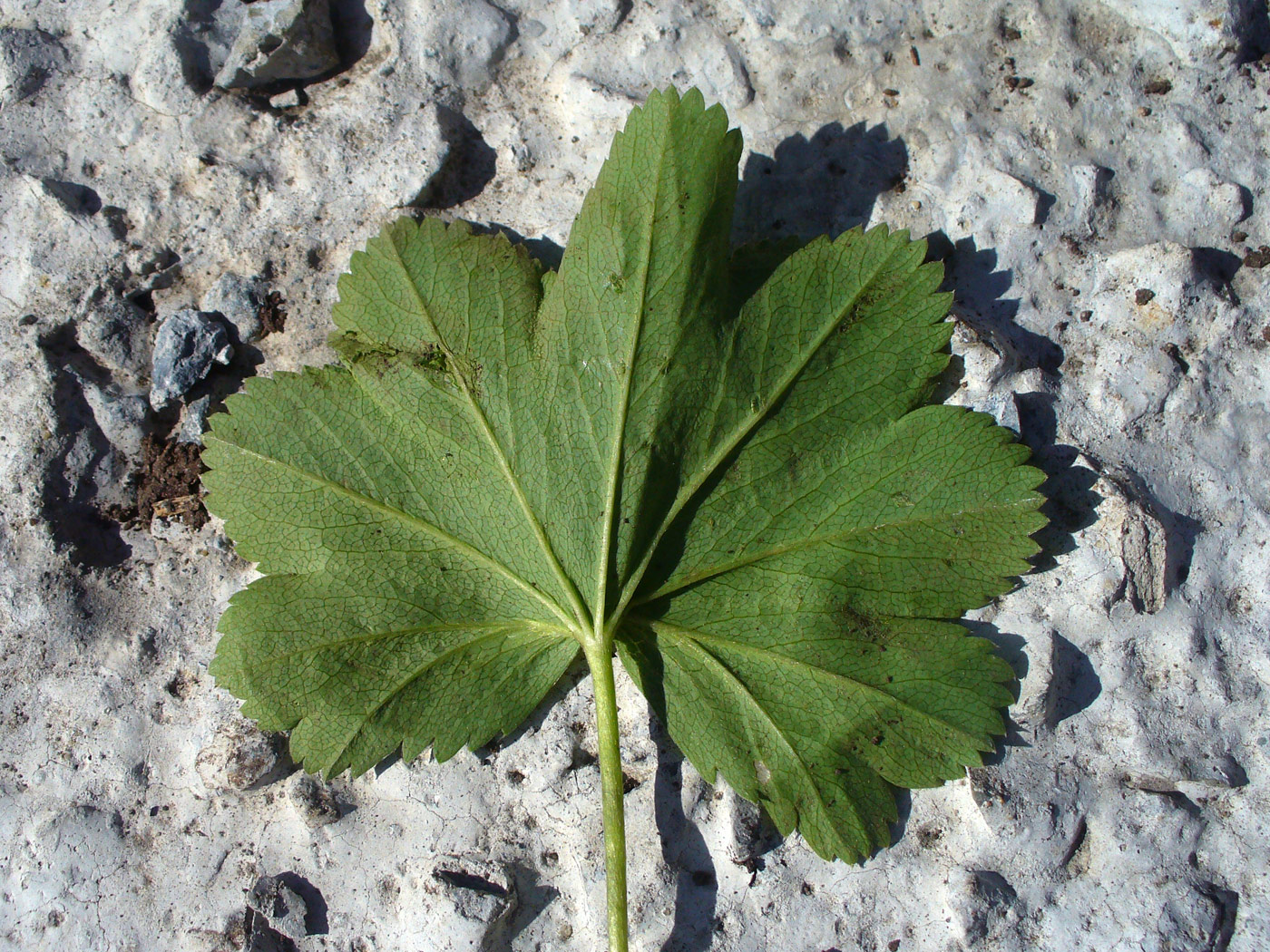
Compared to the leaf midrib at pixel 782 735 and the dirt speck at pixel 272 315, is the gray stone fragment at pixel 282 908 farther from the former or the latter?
the dirt speck at pixel 272 315

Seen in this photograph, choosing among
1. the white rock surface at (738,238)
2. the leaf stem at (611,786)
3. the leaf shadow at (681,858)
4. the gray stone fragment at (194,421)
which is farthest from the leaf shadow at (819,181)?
the gray stone fragment at (194,421)

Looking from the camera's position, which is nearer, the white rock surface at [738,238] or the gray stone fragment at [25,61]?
the white rock surface at [738,238]

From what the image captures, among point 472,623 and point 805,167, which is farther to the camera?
point 805,167

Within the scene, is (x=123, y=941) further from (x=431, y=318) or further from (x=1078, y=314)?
(x=1078, y=314)

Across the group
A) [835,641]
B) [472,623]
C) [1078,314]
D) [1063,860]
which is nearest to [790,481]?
[835,641]

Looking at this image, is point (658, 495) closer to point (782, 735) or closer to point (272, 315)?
point (782, 735)

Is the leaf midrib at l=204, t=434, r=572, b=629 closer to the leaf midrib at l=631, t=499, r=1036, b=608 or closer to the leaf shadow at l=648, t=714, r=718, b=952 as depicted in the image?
the leaf midrib at l=631, t=499, r=1036, b=608

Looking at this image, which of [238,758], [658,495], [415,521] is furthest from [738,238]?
[238,758]
